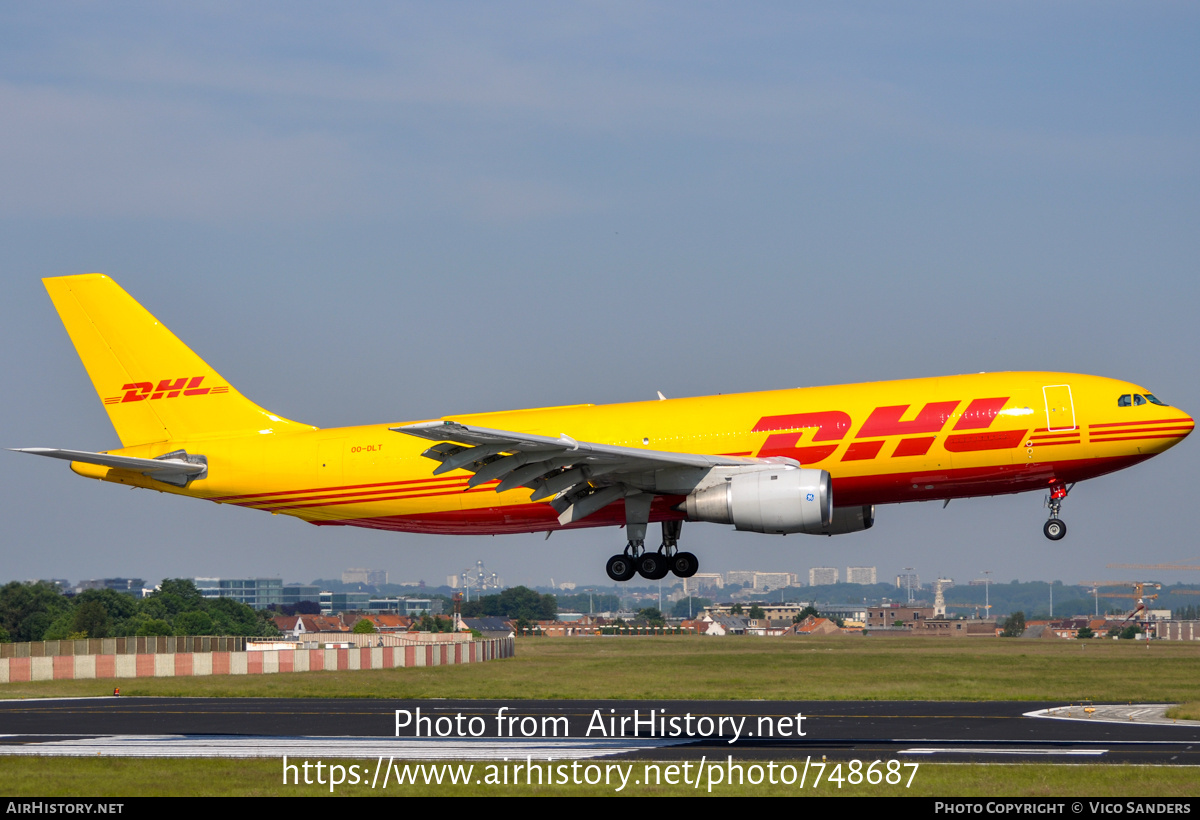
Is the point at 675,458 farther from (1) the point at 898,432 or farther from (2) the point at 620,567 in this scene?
(1) the point at 898,432

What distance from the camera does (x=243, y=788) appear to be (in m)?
30.9

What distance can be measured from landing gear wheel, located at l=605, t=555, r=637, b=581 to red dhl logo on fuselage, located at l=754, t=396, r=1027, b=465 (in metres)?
5.12

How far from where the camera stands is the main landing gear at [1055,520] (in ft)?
127

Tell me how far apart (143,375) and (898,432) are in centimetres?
2442

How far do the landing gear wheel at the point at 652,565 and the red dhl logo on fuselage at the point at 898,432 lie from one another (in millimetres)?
4418

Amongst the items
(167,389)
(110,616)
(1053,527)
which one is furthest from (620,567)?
(110,616)

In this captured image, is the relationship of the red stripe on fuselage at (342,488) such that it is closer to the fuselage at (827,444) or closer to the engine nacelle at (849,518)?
the fuselage at (827,444)

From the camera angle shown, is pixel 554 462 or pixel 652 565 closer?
pixel 554 462

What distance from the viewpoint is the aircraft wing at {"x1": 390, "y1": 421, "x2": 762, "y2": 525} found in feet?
116

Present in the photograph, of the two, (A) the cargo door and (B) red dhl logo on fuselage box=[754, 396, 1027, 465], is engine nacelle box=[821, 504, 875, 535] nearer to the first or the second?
(B) red dhl logo on fuselage box=[754, 396, 1027, 465]

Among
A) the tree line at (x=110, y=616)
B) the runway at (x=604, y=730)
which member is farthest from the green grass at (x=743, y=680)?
the tree line at (x=110, y=616)

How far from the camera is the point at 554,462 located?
37438 mm

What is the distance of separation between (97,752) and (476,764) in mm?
11355

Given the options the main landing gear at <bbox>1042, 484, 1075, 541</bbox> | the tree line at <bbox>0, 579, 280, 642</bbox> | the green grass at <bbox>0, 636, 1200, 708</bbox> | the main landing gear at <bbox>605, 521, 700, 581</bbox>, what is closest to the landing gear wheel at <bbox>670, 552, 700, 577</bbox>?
the main landing gear at <bbox>605, 521, 700, 581</bbox>
